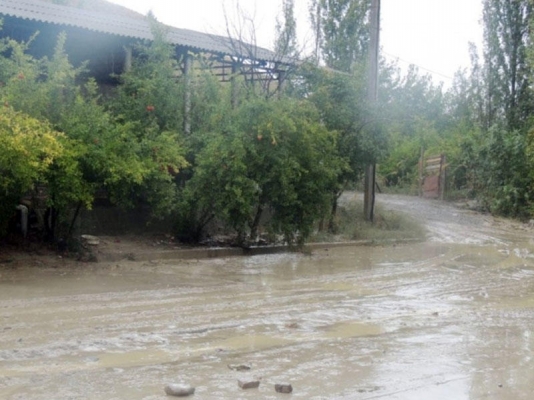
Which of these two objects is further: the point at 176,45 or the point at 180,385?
the point at 176,45

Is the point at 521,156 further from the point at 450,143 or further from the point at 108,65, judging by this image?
the point at 108,65

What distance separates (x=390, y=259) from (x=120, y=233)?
19.3ft

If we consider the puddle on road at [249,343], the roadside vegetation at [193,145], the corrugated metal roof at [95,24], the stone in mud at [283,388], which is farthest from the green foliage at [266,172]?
the stone in mud at [283,388]

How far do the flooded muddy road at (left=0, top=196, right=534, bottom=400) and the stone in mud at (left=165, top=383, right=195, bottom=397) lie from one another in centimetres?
16

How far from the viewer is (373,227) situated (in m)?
21.1

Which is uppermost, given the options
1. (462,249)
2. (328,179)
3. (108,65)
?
(108,65)

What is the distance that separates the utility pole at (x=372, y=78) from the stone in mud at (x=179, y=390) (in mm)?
15076

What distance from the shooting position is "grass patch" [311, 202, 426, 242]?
63.5ft

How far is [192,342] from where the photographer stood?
25.5 ft

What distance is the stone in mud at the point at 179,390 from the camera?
5879 millimetres

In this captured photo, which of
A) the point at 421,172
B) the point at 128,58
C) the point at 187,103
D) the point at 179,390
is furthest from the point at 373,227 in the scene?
the point at 179,390

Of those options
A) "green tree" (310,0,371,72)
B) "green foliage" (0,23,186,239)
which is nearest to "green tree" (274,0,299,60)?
"green tree" (310,0,371,72)

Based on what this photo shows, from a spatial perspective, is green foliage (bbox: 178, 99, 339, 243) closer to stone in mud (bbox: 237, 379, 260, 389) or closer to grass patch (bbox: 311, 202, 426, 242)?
grass patch (bbox: 311, 202, 426, 242)

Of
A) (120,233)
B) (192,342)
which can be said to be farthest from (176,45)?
(192,342)
